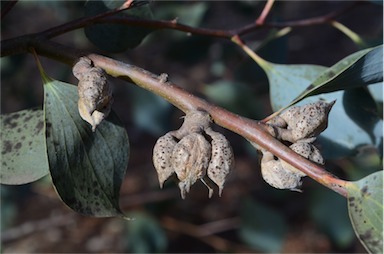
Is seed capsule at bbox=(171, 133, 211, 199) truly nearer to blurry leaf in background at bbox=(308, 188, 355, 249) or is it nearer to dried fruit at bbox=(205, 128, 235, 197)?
dried fruit at bbox=(205, 128, 235, 197)

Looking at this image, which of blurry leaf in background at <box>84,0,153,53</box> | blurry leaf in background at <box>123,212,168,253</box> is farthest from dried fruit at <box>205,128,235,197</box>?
blurry leaf in background at <box>123,212,168,253</box>

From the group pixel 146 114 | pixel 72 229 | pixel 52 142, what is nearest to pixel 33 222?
pixel 72 229

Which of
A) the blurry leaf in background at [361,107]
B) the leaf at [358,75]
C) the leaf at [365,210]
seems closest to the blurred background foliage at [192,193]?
the blurry leaf in background at [361,107]

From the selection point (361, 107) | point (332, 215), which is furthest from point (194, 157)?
point (332, 215)

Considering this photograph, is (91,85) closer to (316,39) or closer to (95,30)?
(95,30)

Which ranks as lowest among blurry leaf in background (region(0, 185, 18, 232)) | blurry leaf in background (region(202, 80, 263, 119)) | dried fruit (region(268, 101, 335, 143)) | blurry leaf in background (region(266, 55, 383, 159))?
blurry leaf in background (region(0, 185, 18, 232))

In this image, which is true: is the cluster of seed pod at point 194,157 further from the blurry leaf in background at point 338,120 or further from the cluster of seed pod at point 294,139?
the blurry leaf in background at point 338,120
